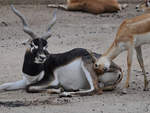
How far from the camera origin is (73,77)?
7.24 meters

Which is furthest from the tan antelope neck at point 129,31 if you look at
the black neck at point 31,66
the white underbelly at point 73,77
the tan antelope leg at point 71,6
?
the tan antelope leg at point 71,6

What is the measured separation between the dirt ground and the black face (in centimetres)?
50

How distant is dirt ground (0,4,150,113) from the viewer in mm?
6172

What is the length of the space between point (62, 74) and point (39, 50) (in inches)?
23.5

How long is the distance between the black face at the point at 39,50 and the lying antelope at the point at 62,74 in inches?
3.4

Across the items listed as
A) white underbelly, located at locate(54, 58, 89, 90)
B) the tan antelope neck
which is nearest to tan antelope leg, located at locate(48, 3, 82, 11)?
white underbelly, located at locate(54, 58, 89, 90)

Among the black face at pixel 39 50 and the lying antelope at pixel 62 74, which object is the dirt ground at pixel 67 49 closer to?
the lying antelope at pixel 62 74

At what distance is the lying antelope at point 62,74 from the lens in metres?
7.07

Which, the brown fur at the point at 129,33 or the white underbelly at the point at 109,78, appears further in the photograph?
the white underbelly at the point at 109,78

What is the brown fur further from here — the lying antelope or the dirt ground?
the dirt ground

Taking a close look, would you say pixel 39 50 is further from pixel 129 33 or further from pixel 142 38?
pixel 142 38

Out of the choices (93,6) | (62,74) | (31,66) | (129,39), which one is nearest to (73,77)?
(62,74)

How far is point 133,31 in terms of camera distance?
22.4 ft

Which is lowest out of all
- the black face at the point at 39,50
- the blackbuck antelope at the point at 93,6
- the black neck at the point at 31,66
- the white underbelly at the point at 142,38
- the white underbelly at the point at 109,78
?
the white underbelly at the point at 109,78
